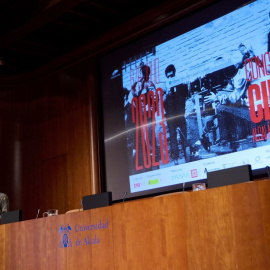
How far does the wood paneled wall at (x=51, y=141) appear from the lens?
6.78 m

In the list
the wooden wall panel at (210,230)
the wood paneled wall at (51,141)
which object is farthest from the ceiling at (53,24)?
the wooden wall panel at (210,230)

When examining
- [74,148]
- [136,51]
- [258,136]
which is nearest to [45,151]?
[74,148]

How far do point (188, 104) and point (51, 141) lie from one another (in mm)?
2632

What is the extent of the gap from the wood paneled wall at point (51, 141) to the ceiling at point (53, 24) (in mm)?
403

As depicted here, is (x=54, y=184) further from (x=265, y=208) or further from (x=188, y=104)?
(x=265, y=208)

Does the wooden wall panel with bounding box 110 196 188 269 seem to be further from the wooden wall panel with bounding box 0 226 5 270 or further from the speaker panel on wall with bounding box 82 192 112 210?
the wooden wall panel with bounding box 0 226 5 270

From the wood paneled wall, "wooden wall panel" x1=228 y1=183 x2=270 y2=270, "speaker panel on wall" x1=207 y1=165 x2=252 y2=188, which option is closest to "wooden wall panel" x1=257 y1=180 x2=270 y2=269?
"wooden wall panel" x1=228 y1=183 x2=270 y2=270

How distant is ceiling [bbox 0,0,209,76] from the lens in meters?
6.05

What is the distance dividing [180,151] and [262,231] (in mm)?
3000

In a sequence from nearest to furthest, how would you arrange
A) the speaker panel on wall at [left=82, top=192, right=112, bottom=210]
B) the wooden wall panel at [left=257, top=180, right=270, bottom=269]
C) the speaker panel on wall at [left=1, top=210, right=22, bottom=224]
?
the wooden wall panel at [left=257, top=180, right=270, bottom=269] < the speaker panel on wall at [left=82, top=192, right=112, bottom=210] < the speaker panel on wall at [left=1, top=210, right=22, bottom=224]

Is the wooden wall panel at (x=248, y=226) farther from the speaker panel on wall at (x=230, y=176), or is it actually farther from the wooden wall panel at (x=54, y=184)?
the wooden wall panel at (x=54, y=184)

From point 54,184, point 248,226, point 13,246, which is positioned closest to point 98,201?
point 13,246

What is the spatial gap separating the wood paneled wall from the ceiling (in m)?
0.40

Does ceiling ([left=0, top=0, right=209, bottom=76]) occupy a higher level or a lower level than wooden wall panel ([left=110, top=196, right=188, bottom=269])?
higher
